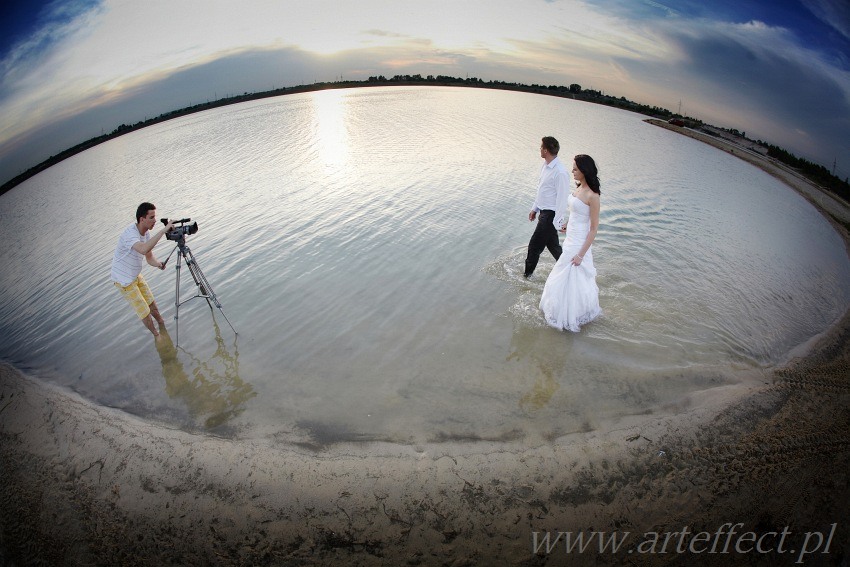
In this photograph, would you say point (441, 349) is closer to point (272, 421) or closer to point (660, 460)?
point (272, 421)

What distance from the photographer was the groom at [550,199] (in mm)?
5375

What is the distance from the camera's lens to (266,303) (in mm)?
6285

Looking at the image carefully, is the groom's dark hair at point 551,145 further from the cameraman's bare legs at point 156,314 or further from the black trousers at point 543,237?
the cameraman's bare legs at point 156,314

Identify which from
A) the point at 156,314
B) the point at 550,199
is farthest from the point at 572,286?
the point at 156,314

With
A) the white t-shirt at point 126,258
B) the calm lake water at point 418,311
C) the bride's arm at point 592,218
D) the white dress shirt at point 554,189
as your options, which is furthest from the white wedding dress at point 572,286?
the white t-shirt at point 126,258

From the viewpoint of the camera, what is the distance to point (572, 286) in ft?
16.4

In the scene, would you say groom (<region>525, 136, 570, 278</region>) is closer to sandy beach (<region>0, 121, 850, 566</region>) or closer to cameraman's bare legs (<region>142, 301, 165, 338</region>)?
sandy beach (<region>0, 121, 850, 566</region>)

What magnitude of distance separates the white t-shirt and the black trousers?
229 inches

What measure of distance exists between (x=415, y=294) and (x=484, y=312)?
49.7 inches

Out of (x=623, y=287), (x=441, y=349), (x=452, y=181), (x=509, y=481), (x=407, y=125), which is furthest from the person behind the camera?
(x=407, y=125)

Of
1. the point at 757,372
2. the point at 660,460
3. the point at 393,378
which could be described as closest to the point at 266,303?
the point at 393,378

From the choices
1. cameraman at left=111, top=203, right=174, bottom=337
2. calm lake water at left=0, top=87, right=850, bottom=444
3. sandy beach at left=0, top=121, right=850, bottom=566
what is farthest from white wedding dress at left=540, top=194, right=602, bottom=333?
cameraman at left=111, top=203, right=174, bottom=337

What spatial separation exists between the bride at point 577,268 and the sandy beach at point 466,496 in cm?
165

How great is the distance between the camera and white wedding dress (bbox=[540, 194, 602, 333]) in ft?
15.9
